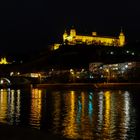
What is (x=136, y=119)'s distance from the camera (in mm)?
20094

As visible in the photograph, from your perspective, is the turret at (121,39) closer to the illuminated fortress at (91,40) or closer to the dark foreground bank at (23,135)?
the illuminated fortress at (91,40)

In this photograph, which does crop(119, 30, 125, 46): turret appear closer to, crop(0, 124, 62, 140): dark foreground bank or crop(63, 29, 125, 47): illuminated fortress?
crop(63, 29, 125, 47): illuminated fortress

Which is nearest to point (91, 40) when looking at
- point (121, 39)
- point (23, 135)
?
point (121, 39)

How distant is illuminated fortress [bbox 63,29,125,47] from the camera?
15038 cm

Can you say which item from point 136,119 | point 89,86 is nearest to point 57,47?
point 89,86

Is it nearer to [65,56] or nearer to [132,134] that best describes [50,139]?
[132,134]

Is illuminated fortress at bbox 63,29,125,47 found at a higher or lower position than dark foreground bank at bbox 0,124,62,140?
higher

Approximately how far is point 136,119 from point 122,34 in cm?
14395

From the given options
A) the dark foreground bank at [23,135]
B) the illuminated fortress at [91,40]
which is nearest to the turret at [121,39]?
the illuminated fortress at [91,40]

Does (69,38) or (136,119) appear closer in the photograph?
(136,119)

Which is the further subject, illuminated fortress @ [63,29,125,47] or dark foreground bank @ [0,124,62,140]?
illuminated fortress @ [63,29,125,47]

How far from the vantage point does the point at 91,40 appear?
153m

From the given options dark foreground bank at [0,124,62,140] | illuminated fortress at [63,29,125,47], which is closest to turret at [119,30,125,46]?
illuminated fortress at [63,29,125,47]

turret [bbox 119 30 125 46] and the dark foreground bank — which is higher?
turret [bbox 119 30 125 46]
